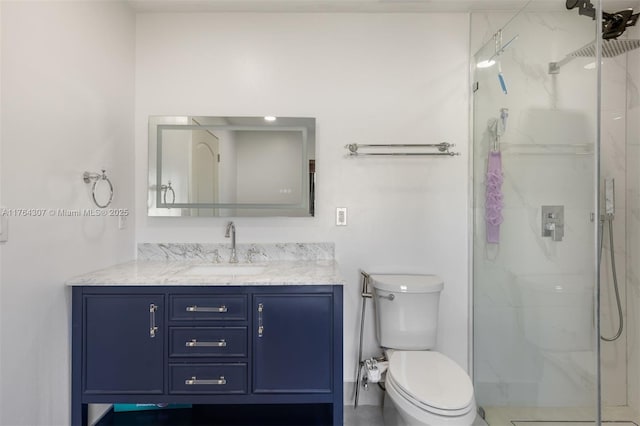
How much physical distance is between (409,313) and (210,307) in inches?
42.5

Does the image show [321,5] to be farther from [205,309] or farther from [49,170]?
[205,309]

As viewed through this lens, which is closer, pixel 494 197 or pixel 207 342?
pixel 207 342

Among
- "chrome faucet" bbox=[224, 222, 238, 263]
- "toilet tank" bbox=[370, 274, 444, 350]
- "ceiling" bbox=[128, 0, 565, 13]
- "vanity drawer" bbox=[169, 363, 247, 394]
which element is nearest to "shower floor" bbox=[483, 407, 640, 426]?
"toilet tank" bbox=[370, 274, 444, 350]

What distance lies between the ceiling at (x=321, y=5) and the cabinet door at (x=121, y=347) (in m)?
1.76

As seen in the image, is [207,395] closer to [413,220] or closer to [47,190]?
[47,190]

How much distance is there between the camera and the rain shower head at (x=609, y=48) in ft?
4.43

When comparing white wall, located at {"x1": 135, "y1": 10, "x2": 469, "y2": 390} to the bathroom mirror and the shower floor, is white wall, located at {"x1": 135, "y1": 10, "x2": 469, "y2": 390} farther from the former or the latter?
the shower floor

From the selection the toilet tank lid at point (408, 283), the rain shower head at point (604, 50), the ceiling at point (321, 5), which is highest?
the ceiling at point (321, 5)

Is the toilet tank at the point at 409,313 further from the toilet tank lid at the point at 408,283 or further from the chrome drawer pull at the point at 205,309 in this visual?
the chrome drawer pull at the point at 205,309

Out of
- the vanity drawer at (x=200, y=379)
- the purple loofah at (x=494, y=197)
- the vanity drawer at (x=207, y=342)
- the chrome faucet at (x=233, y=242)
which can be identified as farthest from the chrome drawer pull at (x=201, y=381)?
the purple loofah at (x=494, y=197)

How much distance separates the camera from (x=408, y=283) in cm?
188

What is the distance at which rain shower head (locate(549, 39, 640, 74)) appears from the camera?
1354mm

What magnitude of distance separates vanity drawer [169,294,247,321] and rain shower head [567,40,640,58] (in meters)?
1.84

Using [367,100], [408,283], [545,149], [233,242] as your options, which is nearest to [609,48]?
[545,149]
